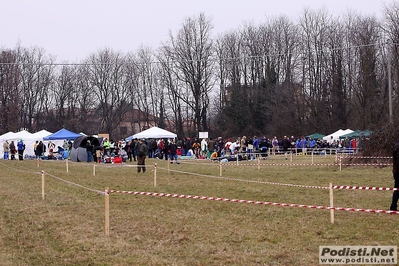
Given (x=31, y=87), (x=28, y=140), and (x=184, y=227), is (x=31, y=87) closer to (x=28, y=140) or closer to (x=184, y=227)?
(x=28, y=140)

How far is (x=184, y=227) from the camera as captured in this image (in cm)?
1162

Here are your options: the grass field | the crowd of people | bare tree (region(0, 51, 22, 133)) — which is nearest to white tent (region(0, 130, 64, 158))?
the crowd of people

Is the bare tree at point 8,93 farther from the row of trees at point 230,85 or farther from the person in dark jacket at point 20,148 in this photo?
the person in dark jacket at point 20,148

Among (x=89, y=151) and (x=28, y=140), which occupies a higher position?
(x=28, y=140)

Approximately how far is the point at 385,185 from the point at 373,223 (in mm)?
8359

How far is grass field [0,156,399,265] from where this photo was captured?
9.07 meters

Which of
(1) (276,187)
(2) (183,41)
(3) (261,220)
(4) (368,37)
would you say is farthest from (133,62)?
(3) (261,220)

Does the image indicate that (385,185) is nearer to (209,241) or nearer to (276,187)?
(276,187)

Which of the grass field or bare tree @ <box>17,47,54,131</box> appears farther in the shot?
bare tree @ <box>17,47,54,131</box>

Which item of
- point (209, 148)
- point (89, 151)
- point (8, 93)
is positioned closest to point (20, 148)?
point (89, 151)

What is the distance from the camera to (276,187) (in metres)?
19.2

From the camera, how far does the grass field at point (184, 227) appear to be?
907 centimetres

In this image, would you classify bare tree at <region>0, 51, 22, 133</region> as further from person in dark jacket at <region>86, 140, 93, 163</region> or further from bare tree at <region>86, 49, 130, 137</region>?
person in dark jacket at <region>86, 140, 93, 163</region>

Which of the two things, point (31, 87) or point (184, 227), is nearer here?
Answer: point (184, 227)
